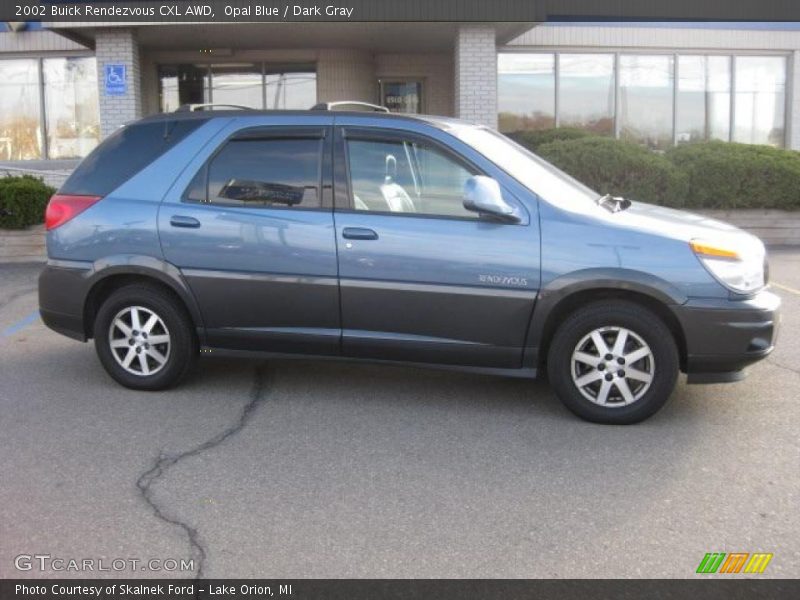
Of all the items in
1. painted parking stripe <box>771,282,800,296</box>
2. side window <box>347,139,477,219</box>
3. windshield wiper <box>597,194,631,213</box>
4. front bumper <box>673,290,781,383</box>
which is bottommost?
painted parking stripe <box>771,282,800,296</box>

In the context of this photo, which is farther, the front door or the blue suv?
the front door

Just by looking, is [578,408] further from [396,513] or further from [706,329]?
[396,513]

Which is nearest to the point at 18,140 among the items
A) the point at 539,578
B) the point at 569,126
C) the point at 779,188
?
the point at 569,126

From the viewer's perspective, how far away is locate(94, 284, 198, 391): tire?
→ 18.6ft

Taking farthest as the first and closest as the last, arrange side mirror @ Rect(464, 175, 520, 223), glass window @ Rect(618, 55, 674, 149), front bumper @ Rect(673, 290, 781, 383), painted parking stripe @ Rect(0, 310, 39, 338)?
glass window @ Rect(618, 55, 674, 149)
painted parking stripe @ Rect(0, 310, 39, 338)
side mirror @ Rect(464, 175, 520, 223)
front bumper @ Rect(673, 290, 781, 383)

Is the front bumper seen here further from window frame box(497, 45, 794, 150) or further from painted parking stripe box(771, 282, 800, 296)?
window frame box(497, 45, 794, 150)

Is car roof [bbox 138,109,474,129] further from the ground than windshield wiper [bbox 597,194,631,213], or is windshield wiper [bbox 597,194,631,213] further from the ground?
car roof [bbox 138,109,474,129]

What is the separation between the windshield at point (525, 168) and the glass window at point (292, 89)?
1137 cm

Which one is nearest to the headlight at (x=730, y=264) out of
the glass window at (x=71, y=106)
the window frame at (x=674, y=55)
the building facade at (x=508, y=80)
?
the building facade at (x=508, y=80)

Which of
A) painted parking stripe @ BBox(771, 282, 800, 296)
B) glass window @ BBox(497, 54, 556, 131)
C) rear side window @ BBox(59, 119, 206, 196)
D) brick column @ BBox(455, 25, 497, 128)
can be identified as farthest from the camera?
glass window @ BBox(497, 54, 556, 131)

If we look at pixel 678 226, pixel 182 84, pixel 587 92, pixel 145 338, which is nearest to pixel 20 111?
pixel 182 84

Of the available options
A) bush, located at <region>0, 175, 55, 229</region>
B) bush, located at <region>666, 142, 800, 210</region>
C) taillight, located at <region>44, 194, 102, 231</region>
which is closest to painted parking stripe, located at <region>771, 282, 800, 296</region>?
bush, located at <region>666, 142, 800, 210</region>

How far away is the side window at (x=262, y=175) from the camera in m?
5.48

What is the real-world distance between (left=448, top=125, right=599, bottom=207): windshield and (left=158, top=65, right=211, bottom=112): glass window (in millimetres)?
12200
